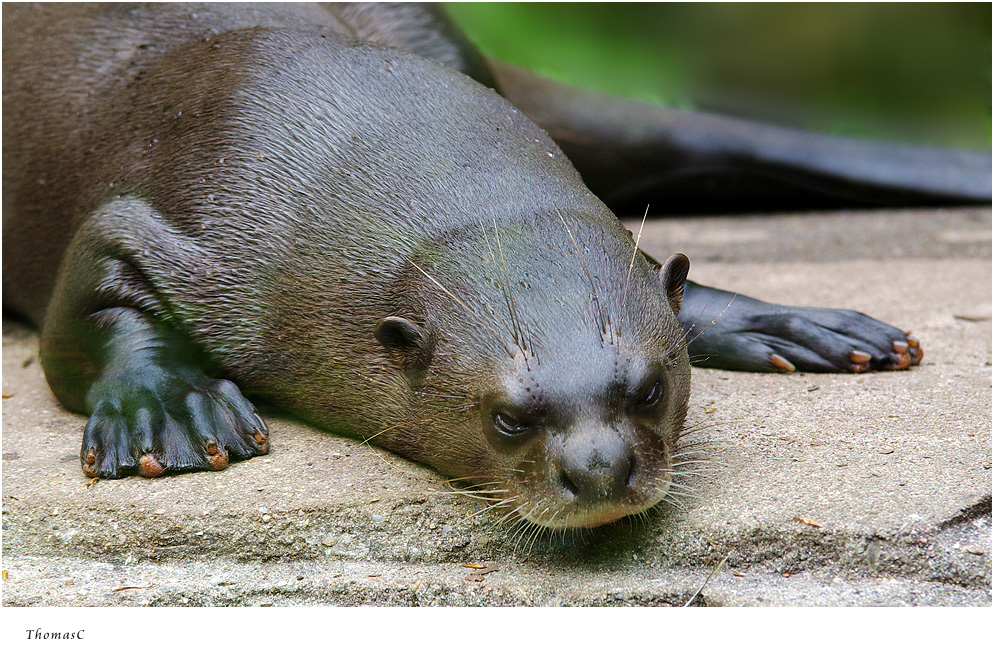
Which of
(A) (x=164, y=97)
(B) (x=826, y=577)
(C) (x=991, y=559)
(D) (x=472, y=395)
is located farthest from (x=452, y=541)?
(A) (x=164, y=97)

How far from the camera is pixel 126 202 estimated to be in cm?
304

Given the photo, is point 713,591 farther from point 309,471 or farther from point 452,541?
point 309,471

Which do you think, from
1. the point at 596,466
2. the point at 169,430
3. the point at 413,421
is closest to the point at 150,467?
the point at 169,430

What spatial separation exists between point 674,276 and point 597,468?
72 centimetres

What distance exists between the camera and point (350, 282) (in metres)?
2.62

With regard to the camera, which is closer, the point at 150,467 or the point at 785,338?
the point at 150,467

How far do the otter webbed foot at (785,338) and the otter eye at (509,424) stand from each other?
99 cm

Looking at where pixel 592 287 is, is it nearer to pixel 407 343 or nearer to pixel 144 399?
pixel 407 343

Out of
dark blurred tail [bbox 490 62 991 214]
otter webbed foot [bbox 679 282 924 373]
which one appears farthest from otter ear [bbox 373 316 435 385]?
dark blurred tail [bbox 490 62 991 214]

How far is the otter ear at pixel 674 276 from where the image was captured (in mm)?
2559

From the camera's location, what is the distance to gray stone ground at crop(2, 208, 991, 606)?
2129 millimetres

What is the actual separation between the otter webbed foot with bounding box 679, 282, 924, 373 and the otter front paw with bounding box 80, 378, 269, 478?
1.29 meters

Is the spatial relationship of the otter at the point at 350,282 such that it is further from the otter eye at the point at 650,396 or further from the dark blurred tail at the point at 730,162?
the dark blurred tail at the point at 730,162

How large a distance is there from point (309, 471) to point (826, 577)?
1191 millimetres
